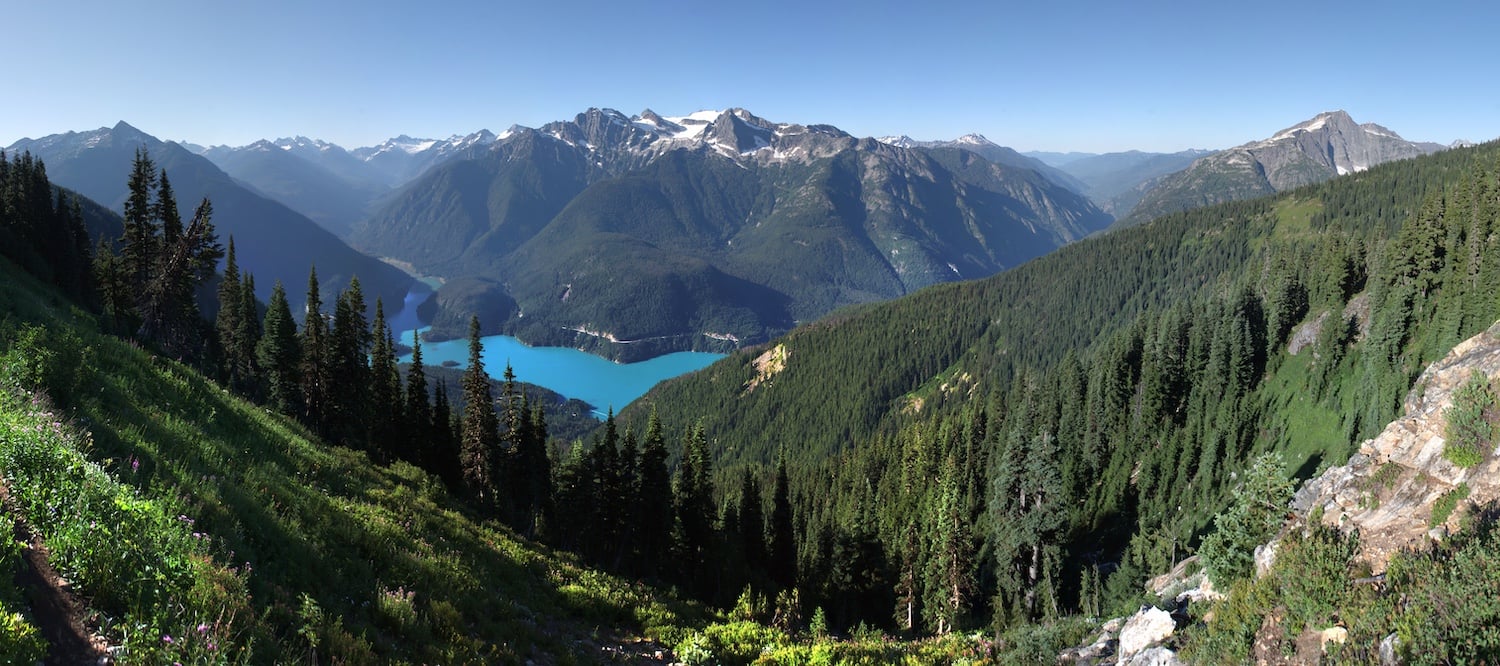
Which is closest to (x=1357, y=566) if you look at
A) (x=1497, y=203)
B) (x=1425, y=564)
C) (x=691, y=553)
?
(x=1425, y=564)

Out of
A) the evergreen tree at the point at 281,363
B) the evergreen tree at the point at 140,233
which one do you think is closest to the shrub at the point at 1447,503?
the evergreen tree at the point at 281,363

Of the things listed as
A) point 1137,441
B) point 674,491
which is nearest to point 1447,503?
point 674,491

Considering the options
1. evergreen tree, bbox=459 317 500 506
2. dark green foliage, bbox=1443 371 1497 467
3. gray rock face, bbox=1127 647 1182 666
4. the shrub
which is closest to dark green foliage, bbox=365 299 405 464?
evergreen tree, bbox=459 317 500 506

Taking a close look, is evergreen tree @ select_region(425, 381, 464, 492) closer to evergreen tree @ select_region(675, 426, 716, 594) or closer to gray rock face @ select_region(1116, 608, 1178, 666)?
evergreen tree @ select_region(675, 426, 716, 594)

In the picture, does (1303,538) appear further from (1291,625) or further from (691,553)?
(691,553)

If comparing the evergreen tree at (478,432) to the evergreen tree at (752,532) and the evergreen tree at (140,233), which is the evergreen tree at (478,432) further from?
the evergreen tree at (140,233)

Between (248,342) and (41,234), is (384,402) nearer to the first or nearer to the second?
(248,342)
